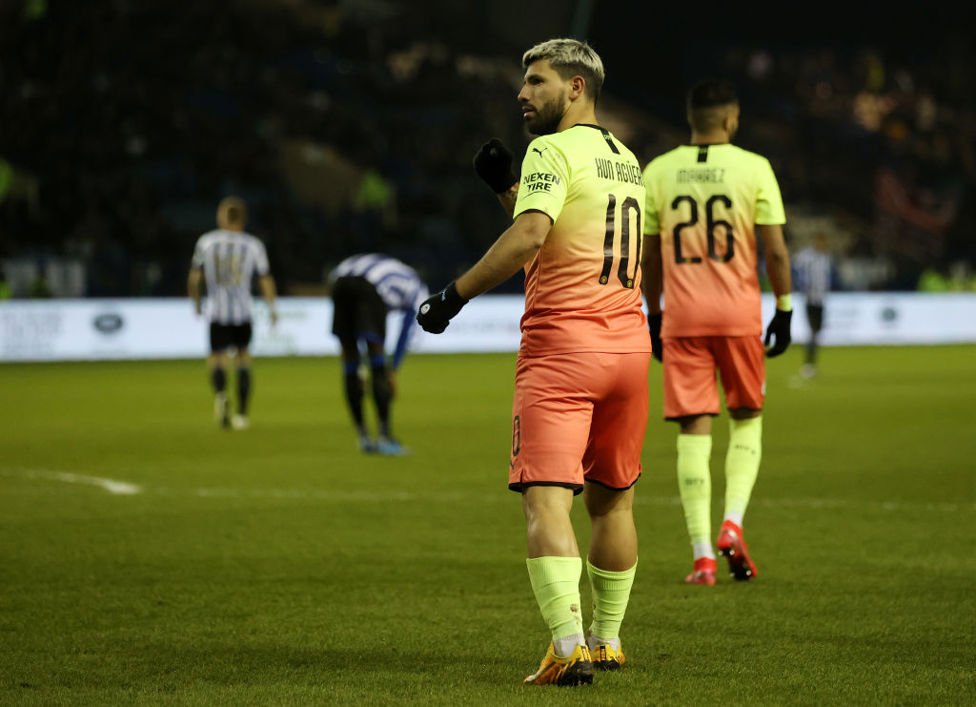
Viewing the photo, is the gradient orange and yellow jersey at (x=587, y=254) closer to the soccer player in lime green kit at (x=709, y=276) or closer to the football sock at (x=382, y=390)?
the soccer player in lime green kit at (x=709, y=276)

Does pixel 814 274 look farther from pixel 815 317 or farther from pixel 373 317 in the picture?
pixel 373 317

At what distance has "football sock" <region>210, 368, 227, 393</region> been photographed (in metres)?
14.4

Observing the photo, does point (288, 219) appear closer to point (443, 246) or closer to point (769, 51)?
point (443, 246)

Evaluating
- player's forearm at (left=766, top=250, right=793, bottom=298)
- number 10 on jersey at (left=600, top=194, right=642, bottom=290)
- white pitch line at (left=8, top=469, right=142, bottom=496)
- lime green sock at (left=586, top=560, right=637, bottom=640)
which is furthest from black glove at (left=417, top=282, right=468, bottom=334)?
white pitch line at (left=8, top=469, right=142, bottom=496)

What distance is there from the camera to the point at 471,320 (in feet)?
91.9

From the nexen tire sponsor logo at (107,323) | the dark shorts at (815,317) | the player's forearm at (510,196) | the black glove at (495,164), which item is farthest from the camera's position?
the nexen tire sponsor logo at (107,323)

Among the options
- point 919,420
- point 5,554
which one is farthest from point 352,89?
point 5,554

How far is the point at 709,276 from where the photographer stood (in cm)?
668

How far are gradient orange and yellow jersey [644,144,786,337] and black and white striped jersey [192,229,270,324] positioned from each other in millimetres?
8184

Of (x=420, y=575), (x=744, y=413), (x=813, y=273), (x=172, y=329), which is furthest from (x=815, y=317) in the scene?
(x=420, y=575)

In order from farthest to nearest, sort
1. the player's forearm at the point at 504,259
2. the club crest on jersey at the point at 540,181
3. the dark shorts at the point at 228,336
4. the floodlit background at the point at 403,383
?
1. the dark shorts at the point at 228,336
2. the floodlit background at the point at 403,383
3. the club crest on jersey at the point at 540,181
4. the player's forearm at the point at 504,259

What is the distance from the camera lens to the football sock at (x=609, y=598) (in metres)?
4.82

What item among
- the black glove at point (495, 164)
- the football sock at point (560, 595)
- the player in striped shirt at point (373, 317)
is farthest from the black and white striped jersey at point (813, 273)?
the football sock at point (560, 595)

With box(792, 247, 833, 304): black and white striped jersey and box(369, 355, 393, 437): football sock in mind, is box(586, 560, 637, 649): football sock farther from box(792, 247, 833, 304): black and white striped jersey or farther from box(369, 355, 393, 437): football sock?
box(792, 247, 833, 304): black and white striped jersey
